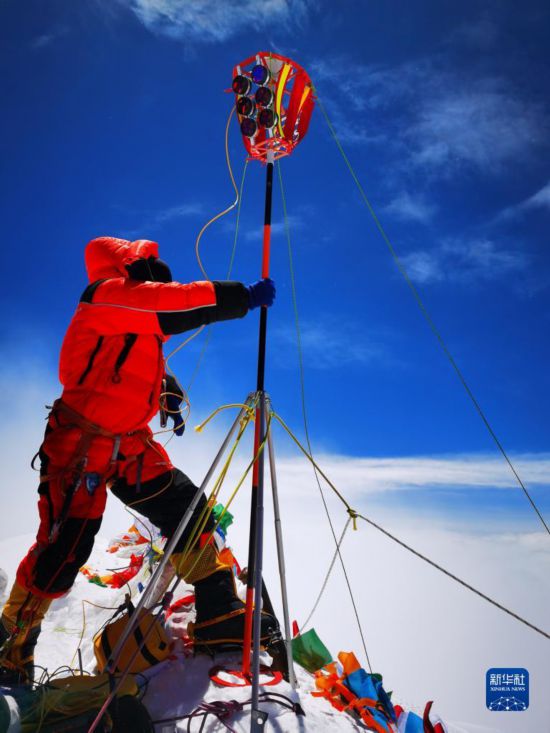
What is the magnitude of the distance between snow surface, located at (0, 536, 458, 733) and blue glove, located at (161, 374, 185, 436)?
1.76 metres

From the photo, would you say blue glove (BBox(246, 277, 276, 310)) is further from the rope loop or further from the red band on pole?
the rope loop

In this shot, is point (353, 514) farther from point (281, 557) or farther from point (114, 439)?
point (114, 439)

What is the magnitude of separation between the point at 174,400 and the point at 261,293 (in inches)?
65.6

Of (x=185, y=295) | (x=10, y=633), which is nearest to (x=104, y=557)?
(x=10, y=633)

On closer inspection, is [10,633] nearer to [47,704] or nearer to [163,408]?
[47,704]

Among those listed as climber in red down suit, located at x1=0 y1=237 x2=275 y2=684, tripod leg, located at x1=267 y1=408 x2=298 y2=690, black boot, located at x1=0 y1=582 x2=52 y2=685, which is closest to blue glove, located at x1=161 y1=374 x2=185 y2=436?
climber in red down suit, located at x1=0 y1=237 x2=275 y2=684

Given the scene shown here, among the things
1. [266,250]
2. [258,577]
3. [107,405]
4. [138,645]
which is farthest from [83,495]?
[266,250]

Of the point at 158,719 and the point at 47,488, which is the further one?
the point at 47,488

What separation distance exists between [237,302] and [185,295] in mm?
378

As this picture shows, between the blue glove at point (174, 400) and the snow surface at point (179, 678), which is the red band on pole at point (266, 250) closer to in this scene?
the blue glove at point (174, 400)

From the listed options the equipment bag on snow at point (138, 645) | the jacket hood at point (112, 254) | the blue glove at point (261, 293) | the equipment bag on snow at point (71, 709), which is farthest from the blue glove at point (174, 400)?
the equipment bag on snow at point (71, 709)

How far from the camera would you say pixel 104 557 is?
6.92 m

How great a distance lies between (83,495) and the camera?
3.51m

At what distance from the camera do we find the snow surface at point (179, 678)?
10.0ft
